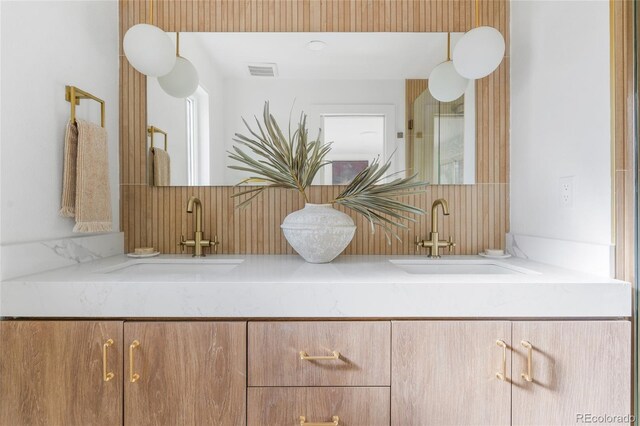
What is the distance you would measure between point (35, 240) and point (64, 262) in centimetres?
14

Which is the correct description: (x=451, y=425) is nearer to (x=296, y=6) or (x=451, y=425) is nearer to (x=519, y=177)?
(x=519, y=177)

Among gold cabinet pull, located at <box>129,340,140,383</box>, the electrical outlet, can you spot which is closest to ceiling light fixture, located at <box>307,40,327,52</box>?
the electrical outlet

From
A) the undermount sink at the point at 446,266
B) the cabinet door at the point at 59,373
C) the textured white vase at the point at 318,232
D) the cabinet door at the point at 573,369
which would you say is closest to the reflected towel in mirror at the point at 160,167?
the textured white vase at the point at 318,232

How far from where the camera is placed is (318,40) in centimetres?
154

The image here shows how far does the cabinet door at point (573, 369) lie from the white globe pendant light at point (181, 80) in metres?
1.47

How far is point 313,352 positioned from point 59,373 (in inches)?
26.4

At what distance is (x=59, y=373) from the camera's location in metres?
0.94

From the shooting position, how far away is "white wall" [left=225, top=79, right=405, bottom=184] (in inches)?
60.2

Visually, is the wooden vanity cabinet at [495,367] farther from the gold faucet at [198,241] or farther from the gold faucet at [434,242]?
the gold faucet at [198,241]

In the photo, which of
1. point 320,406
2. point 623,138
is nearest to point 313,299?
point 320,406

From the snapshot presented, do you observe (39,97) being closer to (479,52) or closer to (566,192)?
(479,52)

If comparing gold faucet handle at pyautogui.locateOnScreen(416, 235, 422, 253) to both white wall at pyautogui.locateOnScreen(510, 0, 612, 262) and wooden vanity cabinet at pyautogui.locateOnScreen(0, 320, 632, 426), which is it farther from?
wooden vanity cabinet at pyautogui.locateOnScreen(0, 320, 632, 426)

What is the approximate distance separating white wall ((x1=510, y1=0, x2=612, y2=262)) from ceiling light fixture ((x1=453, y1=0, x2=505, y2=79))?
0.16m

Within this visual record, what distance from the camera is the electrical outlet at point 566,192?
1184mm
